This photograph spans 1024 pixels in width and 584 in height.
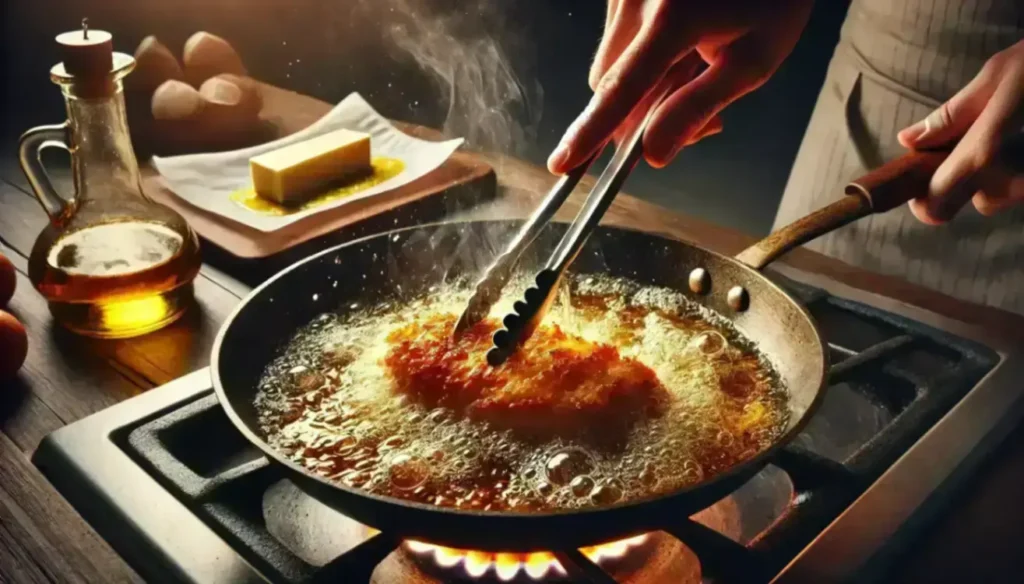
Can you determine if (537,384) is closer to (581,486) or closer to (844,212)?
(581,486)

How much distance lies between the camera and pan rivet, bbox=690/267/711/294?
1.02 m

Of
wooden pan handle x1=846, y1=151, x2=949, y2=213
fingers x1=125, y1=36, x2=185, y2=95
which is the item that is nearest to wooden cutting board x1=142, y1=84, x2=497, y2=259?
fingers x1=125, y1=36, x2=185, y2=95

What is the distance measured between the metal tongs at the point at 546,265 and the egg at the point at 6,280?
1.90 feet

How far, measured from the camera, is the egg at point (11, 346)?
0.94 meters

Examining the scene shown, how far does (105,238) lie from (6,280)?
13 cm

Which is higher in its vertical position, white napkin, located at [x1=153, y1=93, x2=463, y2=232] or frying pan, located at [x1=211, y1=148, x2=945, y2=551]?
frying pan, located at [x1=211, y1=148, x2=945, y2=551]

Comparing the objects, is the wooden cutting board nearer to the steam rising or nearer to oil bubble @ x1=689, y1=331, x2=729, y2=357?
the steam rising

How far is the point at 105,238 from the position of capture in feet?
3.55

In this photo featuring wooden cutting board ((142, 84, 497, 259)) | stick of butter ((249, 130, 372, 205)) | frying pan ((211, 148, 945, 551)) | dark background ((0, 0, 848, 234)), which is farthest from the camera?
dark background ((0, 0, 848, 234))

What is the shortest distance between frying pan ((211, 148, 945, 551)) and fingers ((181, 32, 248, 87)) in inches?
36.1

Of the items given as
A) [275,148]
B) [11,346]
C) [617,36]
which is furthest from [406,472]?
[275,148]

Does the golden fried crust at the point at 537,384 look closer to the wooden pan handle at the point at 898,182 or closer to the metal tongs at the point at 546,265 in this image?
the metal tongs at the point at 546,265

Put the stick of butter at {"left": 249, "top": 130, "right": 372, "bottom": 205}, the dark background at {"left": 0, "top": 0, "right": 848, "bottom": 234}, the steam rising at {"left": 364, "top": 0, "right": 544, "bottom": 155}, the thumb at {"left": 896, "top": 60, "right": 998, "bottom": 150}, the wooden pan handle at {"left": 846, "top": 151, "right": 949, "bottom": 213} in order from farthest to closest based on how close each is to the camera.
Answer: the dark background at {"left": 0, "top": 0, "right": 848, "bottom": 234} → the steam rising at {"left": 364, "top": 0, "right": 544, "bottom": 155} → the stick of butter at {"left": 249, "top": 130, "right": 372, "bottom": 205} → the thumb at {"left": 896, "top": 60, "right": 998, "bottom": 150} → the wooden pan handle at {"left": 846, "top": 151, "right": 949, "bottom": 213}

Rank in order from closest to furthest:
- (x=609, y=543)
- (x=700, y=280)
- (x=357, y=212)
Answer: (x=609, y=543) < (x=700, y=280) < (x=357, y=212)
